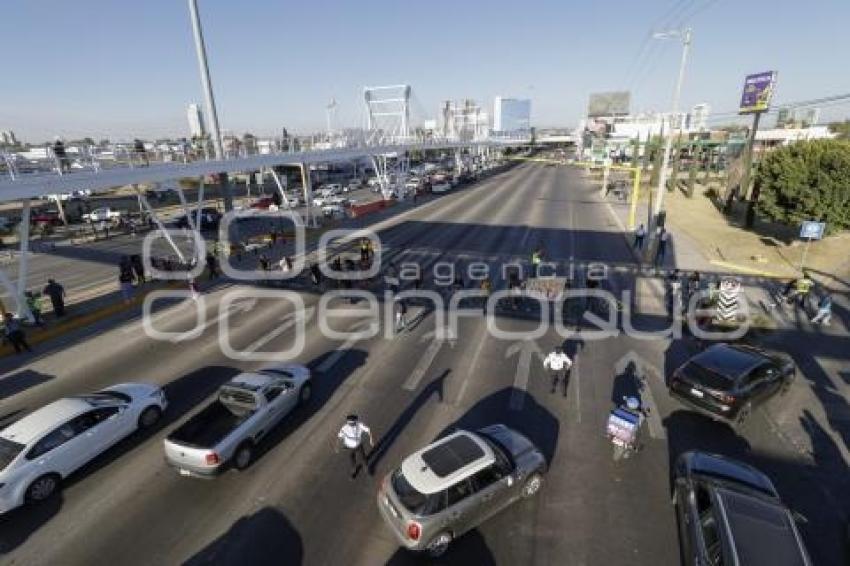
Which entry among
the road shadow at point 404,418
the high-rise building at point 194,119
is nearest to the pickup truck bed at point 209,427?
the road shadow at point 404,418

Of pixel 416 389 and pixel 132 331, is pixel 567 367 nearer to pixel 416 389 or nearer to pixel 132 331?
pixel 416 389

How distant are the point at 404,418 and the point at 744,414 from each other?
8.39 meters

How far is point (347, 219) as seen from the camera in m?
42.0

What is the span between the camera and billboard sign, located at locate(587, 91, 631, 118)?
177m

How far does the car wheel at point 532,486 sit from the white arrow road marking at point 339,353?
24.8ft

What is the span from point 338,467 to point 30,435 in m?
6.52

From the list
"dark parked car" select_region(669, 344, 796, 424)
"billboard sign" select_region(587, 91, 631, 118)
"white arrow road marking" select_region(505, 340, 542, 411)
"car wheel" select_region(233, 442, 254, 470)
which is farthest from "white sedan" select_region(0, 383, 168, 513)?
"billboard sign" select_region(587, 91, 631, 118)

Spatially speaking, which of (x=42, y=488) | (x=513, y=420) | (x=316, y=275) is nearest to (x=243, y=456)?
(x=42, y=488)

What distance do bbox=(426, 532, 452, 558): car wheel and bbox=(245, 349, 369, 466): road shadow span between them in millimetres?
4806

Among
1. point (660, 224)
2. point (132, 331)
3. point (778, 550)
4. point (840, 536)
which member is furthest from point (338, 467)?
point (660, 224)

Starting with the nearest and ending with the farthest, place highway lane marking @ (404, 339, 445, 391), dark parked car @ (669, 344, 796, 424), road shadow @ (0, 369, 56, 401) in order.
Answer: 1. dark parked car @ (669, 344, 796, 424)
2. highway lane marking @ (404, 339, 445, 391)
3. road shadow @ (0, 369, 56, 401)

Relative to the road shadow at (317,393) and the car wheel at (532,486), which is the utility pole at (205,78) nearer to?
the road shadow at (317,393)

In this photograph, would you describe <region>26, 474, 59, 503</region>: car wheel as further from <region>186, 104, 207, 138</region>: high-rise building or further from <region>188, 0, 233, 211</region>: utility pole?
<region>186, 104, 207, 138</region>: high-rise building

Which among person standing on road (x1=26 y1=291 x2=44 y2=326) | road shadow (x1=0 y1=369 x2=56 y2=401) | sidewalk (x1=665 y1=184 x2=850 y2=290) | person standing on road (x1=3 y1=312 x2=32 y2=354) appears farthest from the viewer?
sidewalk (x1=665 y1=184 x2=850 y2=290)
